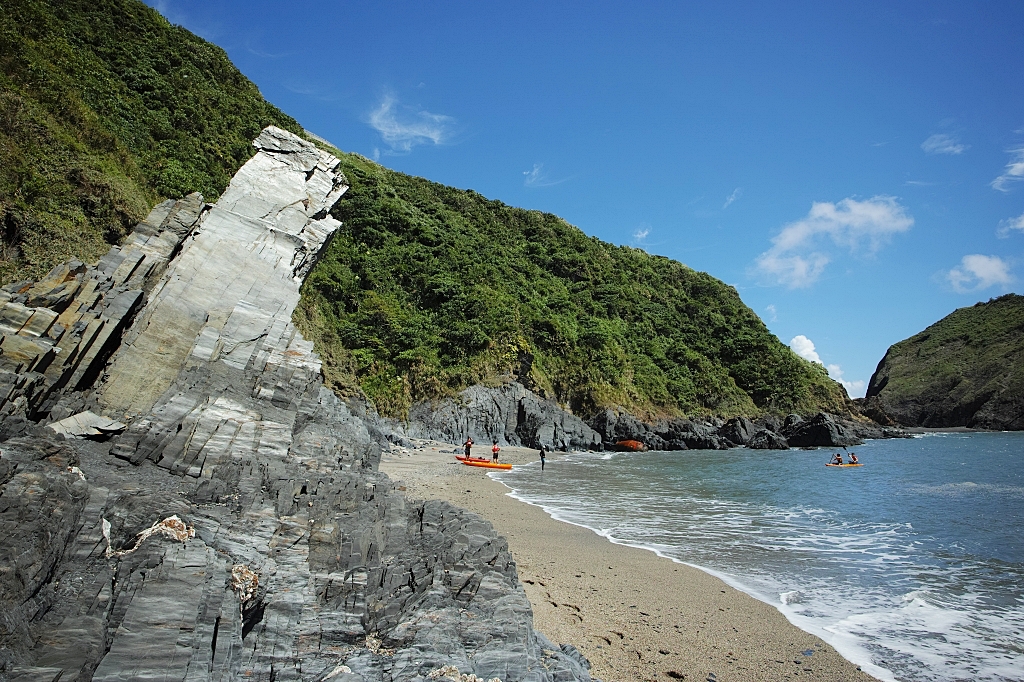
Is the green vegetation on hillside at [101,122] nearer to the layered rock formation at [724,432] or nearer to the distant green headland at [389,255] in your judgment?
the distant green headland at [389,255]

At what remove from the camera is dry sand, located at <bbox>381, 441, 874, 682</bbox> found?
243 inches

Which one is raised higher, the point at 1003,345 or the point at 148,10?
the point at 148,10

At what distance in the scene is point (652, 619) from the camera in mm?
7457

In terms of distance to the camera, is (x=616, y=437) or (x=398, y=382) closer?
(x=398, y=382)

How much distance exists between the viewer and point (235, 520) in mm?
6406

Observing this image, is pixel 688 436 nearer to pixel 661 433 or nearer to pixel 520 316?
pixel 661 433

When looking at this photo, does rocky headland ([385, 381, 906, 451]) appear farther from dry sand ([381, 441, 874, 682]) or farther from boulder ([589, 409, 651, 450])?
dry sand ([381, 441, 874, 682])

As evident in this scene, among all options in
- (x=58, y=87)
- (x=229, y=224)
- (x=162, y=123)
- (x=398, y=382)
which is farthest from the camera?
(x=398, y=382)

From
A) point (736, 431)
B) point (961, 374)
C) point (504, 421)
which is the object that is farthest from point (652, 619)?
point (961, 374)

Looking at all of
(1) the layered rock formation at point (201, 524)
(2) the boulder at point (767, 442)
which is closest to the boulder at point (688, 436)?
(2) the boulder at point (767, 442)

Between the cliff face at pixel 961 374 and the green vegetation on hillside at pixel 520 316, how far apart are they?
95.1 ft

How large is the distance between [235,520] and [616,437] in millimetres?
38136

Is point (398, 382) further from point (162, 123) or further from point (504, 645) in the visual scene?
point (504, 645)

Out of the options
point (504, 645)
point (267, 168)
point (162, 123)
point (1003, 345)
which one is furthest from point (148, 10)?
point (1003, 345)
